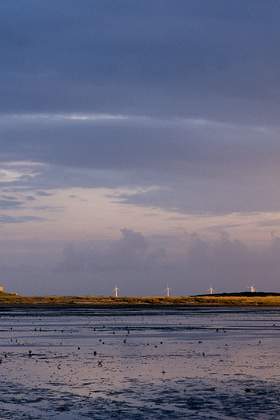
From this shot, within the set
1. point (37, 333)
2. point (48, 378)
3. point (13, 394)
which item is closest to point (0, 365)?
point (48, 378)

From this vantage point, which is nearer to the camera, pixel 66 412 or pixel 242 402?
pixel 66 412

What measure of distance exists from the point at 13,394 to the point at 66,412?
14.1 ft

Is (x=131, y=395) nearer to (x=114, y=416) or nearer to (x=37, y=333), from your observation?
(x=114, y=416)

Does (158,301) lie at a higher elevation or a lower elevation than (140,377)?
higher

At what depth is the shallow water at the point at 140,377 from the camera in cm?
2667

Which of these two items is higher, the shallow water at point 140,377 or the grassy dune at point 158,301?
the grassy dune at point 158,301

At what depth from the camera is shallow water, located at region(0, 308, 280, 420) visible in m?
26.7

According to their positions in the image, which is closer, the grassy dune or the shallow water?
the shallow water

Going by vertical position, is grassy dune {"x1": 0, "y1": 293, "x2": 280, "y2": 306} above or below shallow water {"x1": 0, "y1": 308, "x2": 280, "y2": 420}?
above

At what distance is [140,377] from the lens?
34844 mm

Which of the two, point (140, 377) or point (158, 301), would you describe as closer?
point (140, 377)

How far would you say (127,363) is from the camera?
4044cm

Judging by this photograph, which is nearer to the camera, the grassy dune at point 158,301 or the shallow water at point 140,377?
the shallow water at point 140,377

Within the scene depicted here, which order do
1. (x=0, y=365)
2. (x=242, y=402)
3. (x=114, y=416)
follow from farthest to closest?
(x=0, y=365) < (x=242, y=402) < (x=114, y=416)
